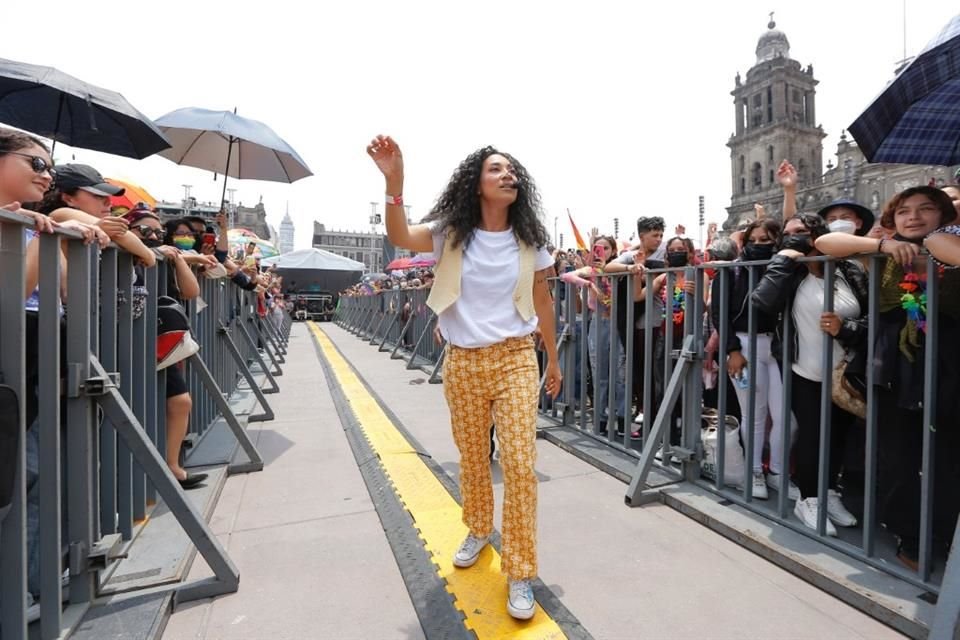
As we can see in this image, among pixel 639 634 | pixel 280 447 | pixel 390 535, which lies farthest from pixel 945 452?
pixel 280 447

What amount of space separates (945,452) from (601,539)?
158cm

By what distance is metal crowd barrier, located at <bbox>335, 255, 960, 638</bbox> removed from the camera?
2262 millimetres

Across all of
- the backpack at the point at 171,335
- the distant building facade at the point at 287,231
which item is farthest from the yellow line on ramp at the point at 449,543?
the distant building facade at the point at 287,231

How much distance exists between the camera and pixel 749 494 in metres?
3.12

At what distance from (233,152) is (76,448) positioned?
5.00 metres

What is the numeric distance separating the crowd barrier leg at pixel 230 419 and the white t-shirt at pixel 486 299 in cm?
226

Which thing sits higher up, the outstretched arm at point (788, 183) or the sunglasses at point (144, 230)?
the outstretched arm at point (788, 183)

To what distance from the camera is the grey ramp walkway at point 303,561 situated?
212 cm

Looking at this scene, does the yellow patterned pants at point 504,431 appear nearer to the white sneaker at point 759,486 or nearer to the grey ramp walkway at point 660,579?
the grey ramp walkway at point 660,579

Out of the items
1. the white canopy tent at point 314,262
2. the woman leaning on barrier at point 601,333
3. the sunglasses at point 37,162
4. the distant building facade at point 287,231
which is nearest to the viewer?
the sunglasses at point 37,162

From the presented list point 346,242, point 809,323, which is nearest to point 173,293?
point 809,323

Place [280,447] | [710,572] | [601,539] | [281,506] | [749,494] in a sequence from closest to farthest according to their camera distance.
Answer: [710,572] → [601,539] → [749,494] → [281,506] → [280,447]

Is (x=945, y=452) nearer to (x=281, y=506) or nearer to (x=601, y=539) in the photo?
(x=601, y=539)

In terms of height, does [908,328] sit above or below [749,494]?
above
